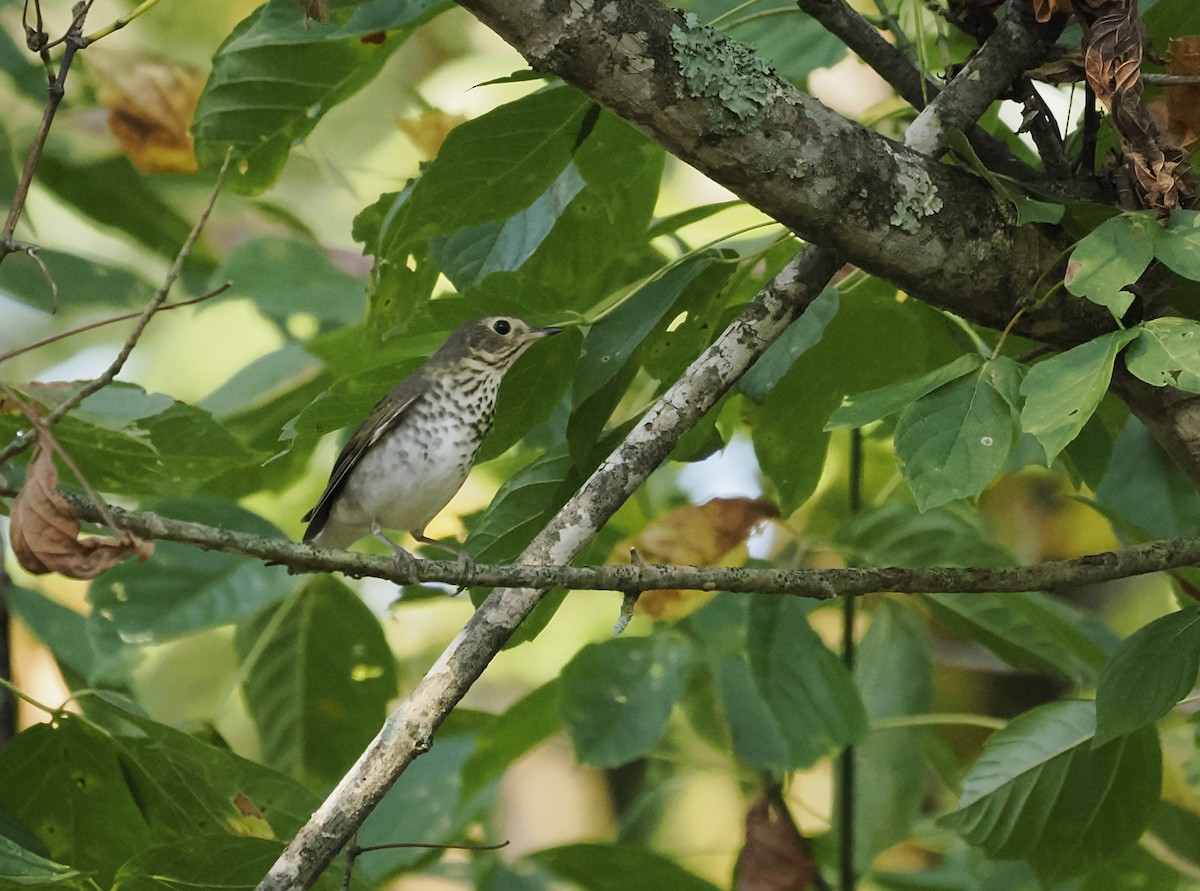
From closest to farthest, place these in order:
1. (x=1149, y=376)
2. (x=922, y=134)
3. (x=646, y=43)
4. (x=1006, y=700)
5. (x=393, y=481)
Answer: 1. (x=1149, y=376)
2. (x=646, y=43)
3. (x=922, y=134)
4. (x=393, y=481)
5. (x=1006, y=700)

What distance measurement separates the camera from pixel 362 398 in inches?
99.2

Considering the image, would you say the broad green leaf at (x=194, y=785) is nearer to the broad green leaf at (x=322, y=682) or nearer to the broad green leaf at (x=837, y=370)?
the broad green leaf at (x=322, y=682)

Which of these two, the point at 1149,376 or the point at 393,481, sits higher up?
the point at 393,481

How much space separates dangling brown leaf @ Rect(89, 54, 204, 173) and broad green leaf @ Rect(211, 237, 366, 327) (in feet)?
1.06

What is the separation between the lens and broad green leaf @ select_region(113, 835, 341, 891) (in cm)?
238

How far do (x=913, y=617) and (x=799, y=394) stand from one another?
165cm

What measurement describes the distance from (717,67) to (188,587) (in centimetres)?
221

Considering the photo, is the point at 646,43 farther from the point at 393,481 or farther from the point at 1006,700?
the point at 1006,700

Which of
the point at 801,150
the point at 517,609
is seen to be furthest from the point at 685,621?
the point at 801,150

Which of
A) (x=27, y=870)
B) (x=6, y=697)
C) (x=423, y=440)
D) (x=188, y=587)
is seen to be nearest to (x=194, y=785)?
(x=27, y=870)

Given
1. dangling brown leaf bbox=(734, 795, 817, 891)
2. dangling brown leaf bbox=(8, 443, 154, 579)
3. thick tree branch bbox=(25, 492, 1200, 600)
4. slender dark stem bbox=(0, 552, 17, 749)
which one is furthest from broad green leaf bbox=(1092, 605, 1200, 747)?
slender dark stem bbox=(0, 552, 17, 749)

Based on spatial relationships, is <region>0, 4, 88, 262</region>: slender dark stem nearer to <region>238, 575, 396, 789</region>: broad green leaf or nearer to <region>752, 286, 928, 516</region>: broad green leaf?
<region>752, 286, 928, 516</region>: broad green leaf

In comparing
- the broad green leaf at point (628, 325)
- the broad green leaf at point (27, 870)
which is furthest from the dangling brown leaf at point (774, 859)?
the broad green leaf at point (27, 870)

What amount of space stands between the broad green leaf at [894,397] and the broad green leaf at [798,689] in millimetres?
1432
